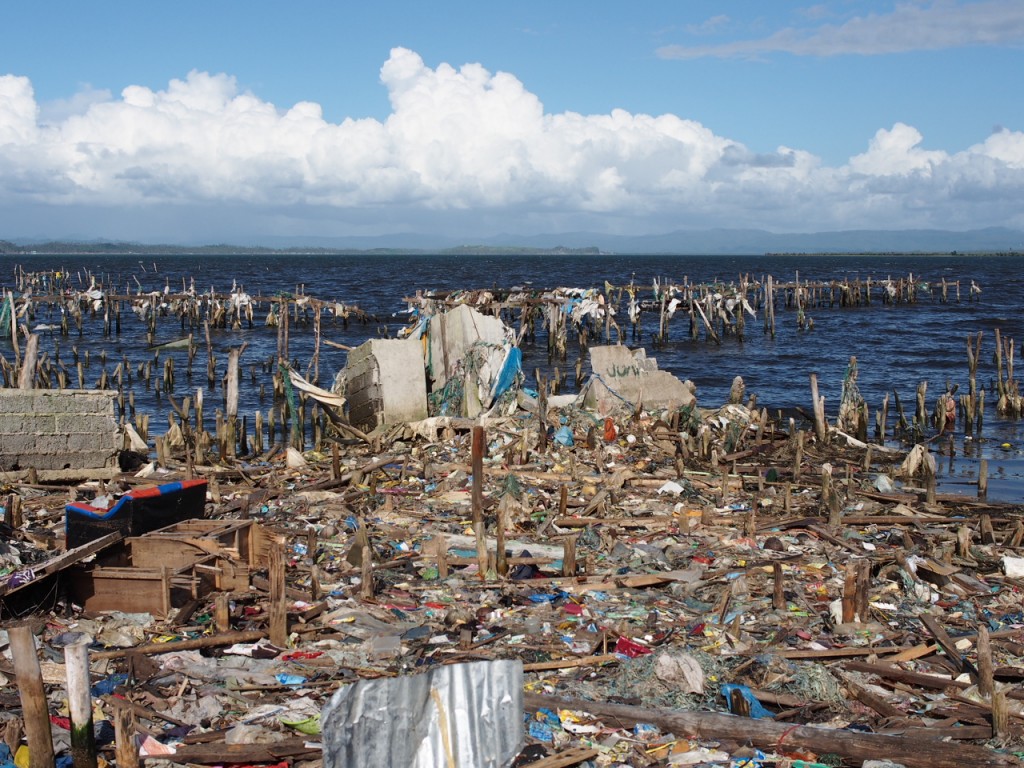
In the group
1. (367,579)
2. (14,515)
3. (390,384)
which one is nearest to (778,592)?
(367,579)

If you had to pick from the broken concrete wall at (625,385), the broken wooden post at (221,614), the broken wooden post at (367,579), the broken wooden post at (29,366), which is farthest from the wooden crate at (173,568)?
the broken concrete wall at (625,385)

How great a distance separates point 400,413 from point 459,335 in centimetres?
187

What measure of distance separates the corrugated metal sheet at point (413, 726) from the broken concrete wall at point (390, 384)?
14125 mm

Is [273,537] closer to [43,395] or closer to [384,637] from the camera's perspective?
[384,637]

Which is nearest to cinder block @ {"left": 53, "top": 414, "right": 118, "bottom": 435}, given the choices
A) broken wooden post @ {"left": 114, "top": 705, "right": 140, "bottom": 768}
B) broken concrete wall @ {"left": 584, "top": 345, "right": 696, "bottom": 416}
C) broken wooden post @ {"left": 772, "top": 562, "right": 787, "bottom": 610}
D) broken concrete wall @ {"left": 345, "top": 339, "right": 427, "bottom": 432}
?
broken concrete wall @ {"left": 345, "top": 339, "right": 427, "bottom": 432}

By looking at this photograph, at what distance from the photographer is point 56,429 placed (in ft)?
49.7

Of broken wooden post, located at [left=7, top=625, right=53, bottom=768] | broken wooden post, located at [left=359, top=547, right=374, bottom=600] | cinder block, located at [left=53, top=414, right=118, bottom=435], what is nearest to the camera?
broken wooden post, located at [left=7, top=625, right=53, bottom=768]

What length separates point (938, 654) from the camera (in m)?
8.18

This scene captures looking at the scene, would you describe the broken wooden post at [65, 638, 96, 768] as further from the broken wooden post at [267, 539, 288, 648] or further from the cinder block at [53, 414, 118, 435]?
the cinder block at [53, 414, 118, 435]

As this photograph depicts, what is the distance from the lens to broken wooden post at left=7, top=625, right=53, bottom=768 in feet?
19.1

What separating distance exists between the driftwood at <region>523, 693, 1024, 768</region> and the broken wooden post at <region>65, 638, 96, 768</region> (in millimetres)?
2807

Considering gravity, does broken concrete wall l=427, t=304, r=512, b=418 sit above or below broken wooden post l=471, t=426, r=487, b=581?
above

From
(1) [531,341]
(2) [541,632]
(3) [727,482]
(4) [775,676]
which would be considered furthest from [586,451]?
(1) [531,341]

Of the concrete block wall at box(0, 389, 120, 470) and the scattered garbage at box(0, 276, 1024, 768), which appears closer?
the scattered garbage at box(0, 276, 1024, 768)
